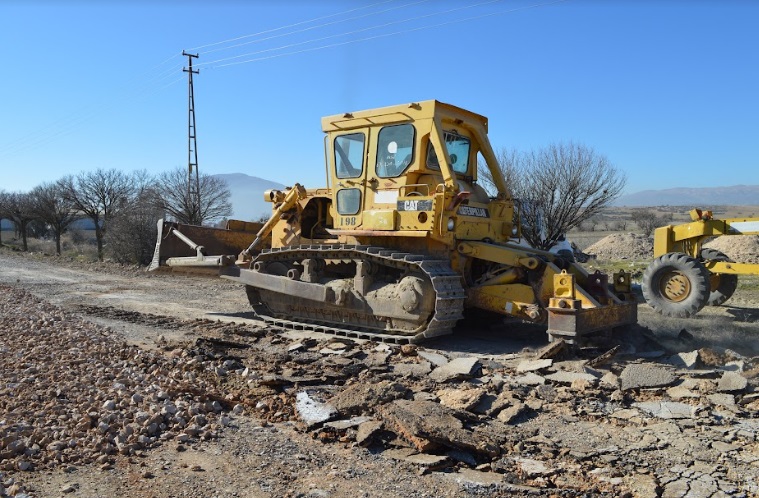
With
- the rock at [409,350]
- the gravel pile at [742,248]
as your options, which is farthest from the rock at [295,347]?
the gravel pile at [742,248]

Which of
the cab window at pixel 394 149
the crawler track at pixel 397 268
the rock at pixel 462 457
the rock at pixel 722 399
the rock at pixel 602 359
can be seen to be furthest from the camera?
the cab window at pixel 394 149

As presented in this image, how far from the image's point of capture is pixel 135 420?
4.70 m

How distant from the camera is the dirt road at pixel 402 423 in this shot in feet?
12.8

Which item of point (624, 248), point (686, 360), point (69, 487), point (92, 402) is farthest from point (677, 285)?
point (624, 248)

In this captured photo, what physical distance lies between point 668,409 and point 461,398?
1.73 meters

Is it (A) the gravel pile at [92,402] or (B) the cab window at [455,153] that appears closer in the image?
(A) the gravel pile at [92,402]

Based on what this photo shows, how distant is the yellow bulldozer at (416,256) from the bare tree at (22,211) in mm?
34760

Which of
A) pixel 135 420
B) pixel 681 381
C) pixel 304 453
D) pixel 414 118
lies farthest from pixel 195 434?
pixel 414 118

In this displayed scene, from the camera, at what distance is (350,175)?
921 cm

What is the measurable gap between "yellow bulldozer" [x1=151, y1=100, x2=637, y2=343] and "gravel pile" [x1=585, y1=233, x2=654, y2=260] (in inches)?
676

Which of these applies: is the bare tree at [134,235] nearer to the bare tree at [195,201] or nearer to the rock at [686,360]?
the bare tree at [195,201]

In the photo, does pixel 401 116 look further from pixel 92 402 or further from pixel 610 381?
pixel 92 402

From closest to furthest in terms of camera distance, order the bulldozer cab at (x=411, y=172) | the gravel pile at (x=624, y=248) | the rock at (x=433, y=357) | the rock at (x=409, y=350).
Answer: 1. the rock at (x=433, y=357)
2. the rock at (x=409, y=350)
3. the bulldozer cab at (x=411, y=172)
4. the gravel pile at (x=624, y=248)

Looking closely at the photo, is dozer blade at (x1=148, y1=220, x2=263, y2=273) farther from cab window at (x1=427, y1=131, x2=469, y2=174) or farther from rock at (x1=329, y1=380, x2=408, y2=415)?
rock at (x1=329, y1=380, x2=408, y2=415)
